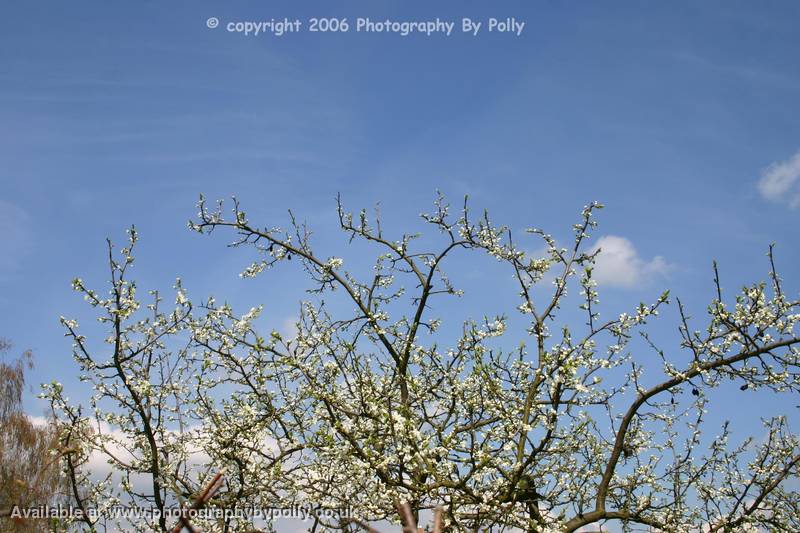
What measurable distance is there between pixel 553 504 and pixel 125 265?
5.25 metres

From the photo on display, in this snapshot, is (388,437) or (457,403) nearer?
(388,437)

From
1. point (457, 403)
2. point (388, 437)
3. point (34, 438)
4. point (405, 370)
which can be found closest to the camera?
point (388, 437)

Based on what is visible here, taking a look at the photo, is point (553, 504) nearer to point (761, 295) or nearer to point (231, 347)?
point (761, 295)

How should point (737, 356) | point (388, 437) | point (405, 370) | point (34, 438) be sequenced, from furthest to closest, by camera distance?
point (34, 438) < point (405, 370) < point (737, 356) < point (388, 437)

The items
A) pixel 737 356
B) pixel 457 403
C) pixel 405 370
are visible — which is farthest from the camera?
pixel 405 370

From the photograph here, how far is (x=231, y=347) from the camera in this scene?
824 cm

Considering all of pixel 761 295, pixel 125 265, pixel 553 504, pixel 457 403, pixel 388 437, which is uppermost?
pixel 125 265

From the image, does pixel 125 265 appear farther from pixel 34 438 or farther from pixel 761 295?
pixel 34 438

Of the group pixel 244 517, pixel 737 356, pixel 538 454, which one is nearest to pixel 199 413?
pixel 244 517

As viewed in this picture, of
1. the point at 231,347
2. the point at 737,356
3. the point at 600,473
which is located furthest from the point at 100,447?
the point at 737,356

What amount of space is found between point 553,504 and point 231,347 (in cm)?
406

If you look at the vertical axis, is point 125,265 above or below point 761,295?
above

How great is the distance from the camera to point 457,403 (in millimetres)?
7891

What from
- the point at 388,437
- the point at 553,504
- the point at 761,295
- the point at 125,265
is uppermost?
the point at 125,265
